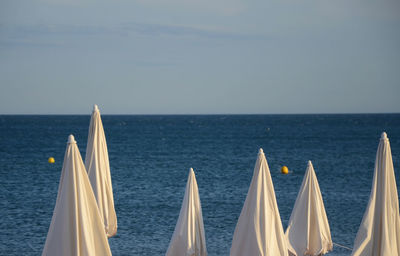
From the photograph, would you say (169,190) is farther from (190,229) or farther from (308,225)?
(190,229)

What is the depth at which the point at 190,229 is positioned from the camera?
12992 mm

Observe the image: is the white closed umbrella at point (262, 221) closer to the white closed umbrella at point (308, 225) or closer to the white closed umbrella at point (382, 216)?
the white closed umbrella at point (382, 216)

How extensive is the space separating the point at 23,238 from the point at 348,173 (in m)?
28.1

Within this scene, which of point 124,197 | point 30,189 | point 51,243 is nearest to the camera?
point 51,243

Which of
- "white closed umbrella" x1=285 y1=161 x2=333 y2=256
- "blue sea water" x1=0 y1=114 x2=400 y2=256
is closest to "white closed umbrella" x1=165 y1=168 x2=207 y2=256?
"white closed umbrella" x1=285 y1=161 x2=333 y2=256

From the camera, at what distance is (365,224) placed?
36.5ft

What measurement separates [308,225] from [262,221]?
313 centimetres

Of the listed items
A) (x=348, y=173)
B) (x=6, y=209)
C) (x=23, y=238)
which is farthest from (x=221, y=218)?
(x=348, y=173)

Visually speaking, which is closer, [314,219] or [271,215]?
[271,215]

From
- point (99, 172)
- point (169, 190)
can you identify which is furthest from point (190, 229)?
point (169, 190)

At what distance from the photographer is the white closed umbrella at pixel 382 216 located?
36.3 feet

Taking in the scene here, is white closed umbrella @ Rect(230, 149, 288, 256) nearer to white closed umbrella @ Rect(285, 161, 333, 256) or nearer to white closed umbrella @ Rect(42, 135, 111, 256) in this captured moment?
white closed umbrella @ Rect(285, 161, 333, 256)

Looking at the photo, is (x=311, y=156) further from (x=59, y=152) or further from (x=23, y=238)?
(x=23, y=238)

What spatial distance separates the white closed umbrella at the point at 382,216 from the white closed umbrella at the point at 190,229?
3590mm
